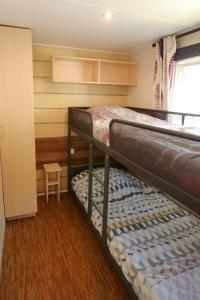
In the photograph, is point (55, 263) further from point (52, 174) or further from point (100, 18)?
point (100, 18)

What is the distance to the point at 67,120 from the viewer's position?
3.34 meters

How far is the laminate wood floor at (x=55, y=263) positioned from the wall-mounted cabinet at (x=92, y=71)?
1924mm

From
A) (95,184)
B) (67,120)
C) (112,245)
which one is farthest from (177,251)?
A: (67,120)

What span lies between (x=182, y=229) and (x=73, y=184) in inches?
65.1

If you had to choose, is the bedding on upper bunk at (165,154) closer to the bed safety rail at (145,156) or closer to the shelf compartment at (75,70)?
the bed safety rail at (145,156)

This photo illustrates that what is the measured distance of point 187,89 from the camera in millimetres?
2500

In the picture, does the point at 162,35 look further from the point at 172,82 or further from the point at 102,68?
the point at 102,68

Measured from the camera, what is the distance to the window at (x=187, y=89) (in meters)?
2.40

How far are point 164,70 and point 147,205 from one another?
60.7 inches

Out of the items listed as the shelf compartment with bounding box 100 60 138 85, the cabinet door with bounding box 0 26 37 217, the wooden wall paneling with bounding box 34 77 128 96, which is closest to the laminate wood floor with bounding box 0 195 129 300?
the cabinet door with bounding box 0 26 37 217

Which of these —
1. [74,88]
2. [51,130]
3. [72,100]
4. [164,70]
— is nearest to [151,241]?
[164,70]

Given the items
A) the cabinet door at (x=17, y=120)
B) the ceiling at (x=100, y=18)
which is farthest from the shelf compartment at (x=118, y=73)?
the cabinet door at (x=17, y=120)

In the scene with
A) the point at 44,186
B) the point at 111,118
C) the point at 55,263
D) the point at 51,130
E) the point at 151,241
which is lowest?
the point at 55,263

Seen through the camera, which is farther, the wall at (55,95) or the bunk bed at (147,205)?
the wall at (55,95)
